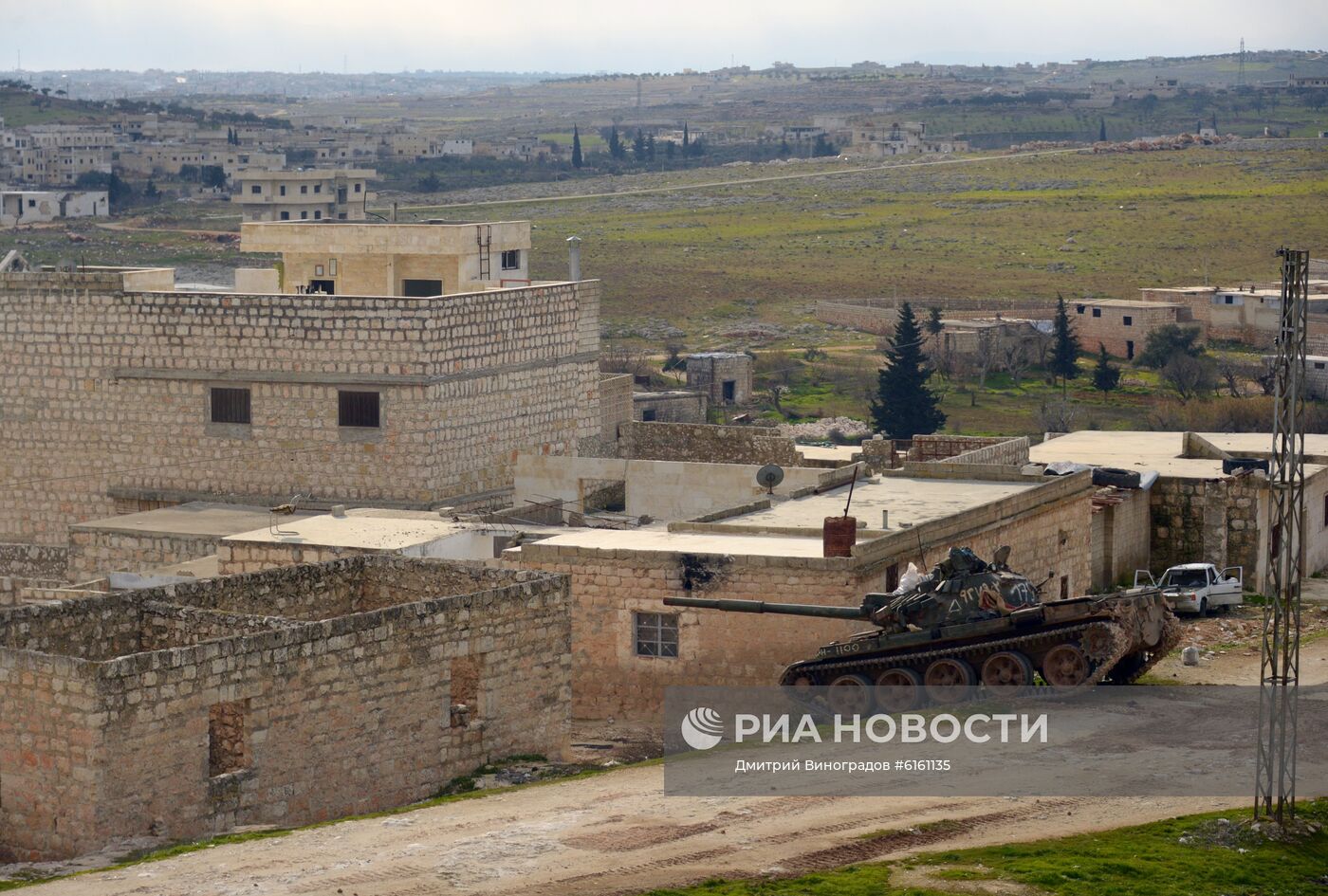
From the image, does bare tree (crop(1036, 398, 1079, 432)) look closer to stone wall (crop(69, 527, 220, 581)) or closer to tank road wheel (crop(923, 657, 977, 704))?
stone wall (crop(69, 527, 220, 581))

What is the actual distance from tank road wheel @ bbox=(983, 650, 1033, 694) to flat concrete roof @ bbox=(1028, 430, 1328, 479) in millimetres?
12480

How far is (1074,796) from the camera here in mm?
18312

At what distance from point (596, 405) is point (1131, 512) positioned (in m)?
8.02

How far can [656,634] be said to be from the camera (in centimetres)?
2367

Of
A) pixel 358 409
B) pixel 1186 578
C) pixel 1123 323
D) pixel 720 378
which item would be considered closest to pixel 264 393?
pixel 358 409

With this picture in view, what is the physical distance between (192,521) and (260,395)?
219 centimetres

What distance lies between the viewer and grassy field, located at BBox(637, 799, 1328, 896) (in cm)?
1591

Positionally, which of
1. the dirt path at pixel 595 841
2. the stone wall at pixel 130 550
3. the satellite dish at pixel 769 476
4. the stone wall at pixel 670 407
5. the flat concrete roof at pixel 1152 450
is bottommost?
the stone wall at pixel 670 407

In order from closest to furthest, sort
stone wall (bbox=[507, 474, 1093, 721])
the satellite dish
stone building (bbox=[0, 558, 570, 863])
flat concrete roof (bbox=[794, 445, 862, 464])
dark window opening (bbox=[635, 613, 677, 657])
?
stone building (bbox=[0, 558, 570, 863]), stone wall (bbox=[507, 474, 1093, 721]), dark window opening (bbox=[635, 613, 677, 657]), the satellite dish, flat concrete roof (bbox=[794, 445, 862, 464])

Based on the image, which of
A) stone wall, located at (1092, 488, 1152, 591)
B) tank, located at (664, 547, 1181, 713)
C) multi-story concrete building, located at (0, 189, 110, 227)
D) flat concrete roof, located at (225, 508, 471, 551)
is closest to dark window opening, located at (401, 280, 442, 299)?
flat concrete roof, located at (225, 508, 471, 551)

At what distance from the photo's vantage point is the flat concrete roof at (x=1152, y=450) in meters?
34.5

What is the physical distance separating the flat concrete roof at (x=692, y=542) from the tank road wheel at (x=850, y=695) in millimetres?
2057

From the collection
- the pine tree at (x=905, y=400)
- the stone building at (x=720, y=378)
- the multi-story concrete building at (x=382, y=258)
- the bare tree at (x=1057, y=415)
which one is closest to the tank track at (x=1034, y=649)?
the multi-story concrete building at (x=382, y=258)

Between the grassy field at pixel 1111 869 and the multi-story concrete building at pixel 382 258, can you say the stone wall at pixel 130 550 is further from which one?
the grassy field at pixel 1111 869
